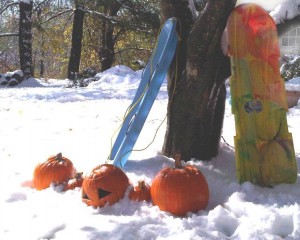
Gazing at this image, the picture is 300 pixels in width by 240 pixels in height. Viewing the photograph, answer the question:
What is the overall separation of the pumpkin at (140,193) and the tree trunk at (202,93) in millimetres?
732

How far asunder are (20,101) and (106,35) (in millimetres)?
12944

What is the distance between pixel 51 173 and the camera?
349 cm

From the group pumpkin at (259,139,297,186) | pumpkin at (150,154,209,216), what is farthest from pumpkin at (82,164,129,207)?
pumpkin at (259,139,297,186)

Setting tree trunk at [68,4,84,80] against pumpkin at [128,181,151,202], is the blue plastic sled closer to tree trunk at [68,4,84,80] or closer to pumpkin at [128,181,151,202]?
pumpkin at [128,181,151,202]

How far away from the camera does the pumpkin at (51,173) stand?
3.49 m

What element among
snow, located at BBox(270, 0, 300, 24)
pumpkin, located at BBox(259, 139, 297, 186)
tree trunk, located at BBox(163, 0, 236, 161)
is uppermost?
snow, located at BBox(270, 0, 300, 24)

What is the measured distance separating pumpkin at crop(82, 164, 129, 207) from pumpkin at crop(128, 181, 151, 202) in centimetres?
7

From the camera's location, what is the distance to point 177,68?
3.75 metres

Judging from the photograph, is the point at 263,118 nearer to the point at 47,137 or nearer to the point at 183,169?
the point at 183,169

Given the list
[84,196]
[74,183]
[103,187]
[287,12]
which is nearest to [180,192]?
[103,187]

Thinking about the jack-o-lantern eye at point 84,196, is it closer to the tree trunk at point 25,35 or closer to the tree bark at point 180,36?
the tree bark at point 180,36

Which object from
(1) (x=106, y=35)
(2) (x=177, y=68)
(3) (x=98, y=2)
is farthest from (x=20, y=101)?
(1) (x=106, y=35)

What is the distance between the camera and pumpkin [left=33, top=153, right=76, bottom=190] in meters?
3.49

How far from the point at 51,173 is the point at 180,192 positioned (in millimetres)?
1205
